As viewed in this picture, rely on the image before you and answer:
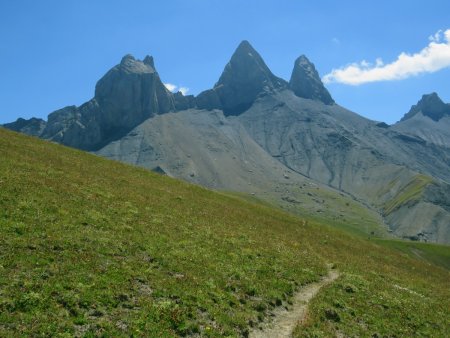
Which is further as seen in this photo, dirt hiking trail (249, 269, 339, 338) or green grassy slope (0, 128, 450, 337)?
dirt hiking trail (249, 269, 339, 338)

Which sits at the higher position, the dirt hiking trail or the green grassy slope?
the green grassy slope

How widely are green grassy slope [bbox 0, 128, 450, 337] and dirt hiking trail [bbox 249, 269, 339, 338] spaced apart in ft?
1.94

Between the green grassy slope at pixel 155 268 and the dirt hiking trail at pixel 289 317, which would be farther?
the dirt hiking trail at pixel 289 317

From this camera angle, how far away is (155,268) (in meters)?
25.8

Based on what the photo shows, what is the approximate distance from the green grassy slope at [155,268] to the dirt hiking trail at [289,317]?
0.59 metres

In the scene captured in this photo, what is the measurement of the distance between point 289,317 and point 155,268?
319 inches

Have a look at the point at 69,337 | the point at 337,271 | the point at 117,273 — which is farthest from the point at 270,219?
the point at 69,337

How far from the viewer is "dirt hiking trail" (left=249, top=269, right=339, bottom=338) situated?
21.9 metres

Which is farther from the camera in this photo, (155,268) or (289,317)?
(155,268)

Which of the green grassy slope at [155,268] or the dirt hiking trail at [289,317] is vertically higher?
the green grassy slope at [155,268]

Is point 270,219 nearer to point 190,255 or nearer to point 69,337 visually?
point 190,255

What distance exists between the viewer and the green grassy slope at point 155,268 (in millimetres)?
19312

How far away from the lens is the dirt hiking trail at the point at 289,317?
21.9 metres

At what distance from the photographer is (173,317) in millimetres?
19984
